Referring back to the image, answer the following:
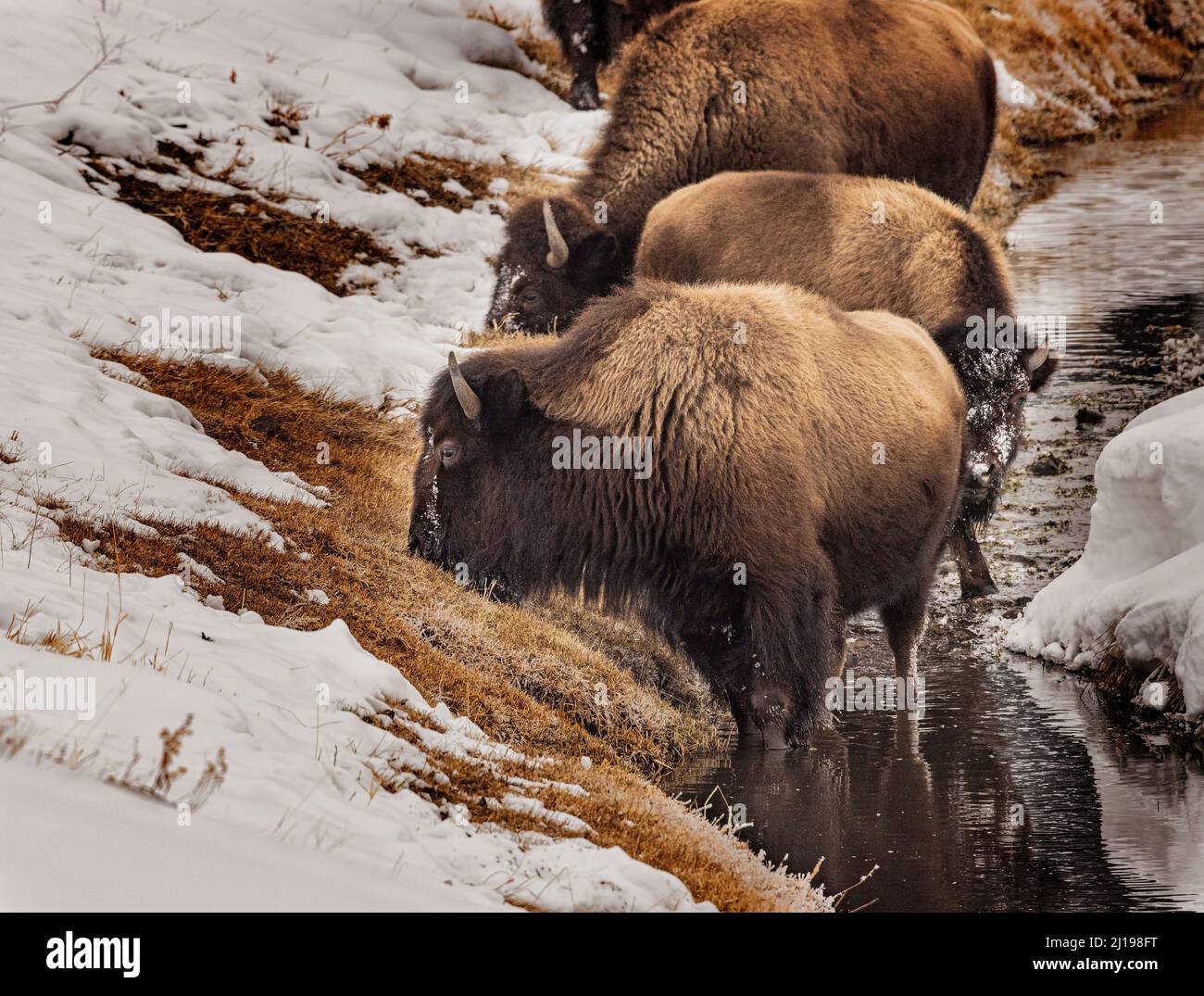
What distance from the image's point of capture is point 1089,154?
78.0ft

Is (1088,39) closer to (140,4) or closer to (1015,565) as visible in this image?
(140,4)

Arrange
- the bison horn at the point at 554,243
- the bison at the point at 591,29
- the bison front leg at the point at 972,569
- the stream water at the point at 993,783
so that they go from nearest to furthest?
the stream water at the point at 993,783 < the bison front leg at the point at 972,569 < the bison horn at the point at 554,243 < the bison at the point at 591,29

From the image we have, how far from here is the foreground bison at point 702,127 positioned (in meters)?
12.4

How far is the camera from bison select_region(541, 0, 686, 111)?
17.4 metres

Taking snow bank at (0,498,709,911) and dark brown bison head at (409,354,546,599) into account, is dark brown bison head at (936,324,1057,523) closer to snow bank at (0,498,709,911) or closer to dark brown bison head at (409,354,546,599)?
dark brown bison head at (409,354,546,599)

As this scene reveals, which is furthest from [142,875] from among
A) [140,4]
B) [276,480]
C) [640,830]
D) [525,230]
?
[140,4]

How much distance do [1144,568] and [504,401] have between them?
3855 millimetres

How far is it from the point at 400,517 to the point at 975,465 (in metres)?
3.60

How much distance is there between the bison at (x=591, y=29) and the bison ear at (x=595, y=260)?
5847 mm

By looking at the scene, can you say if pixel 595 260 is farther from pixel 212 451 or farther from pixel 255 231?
pixel 212 451
